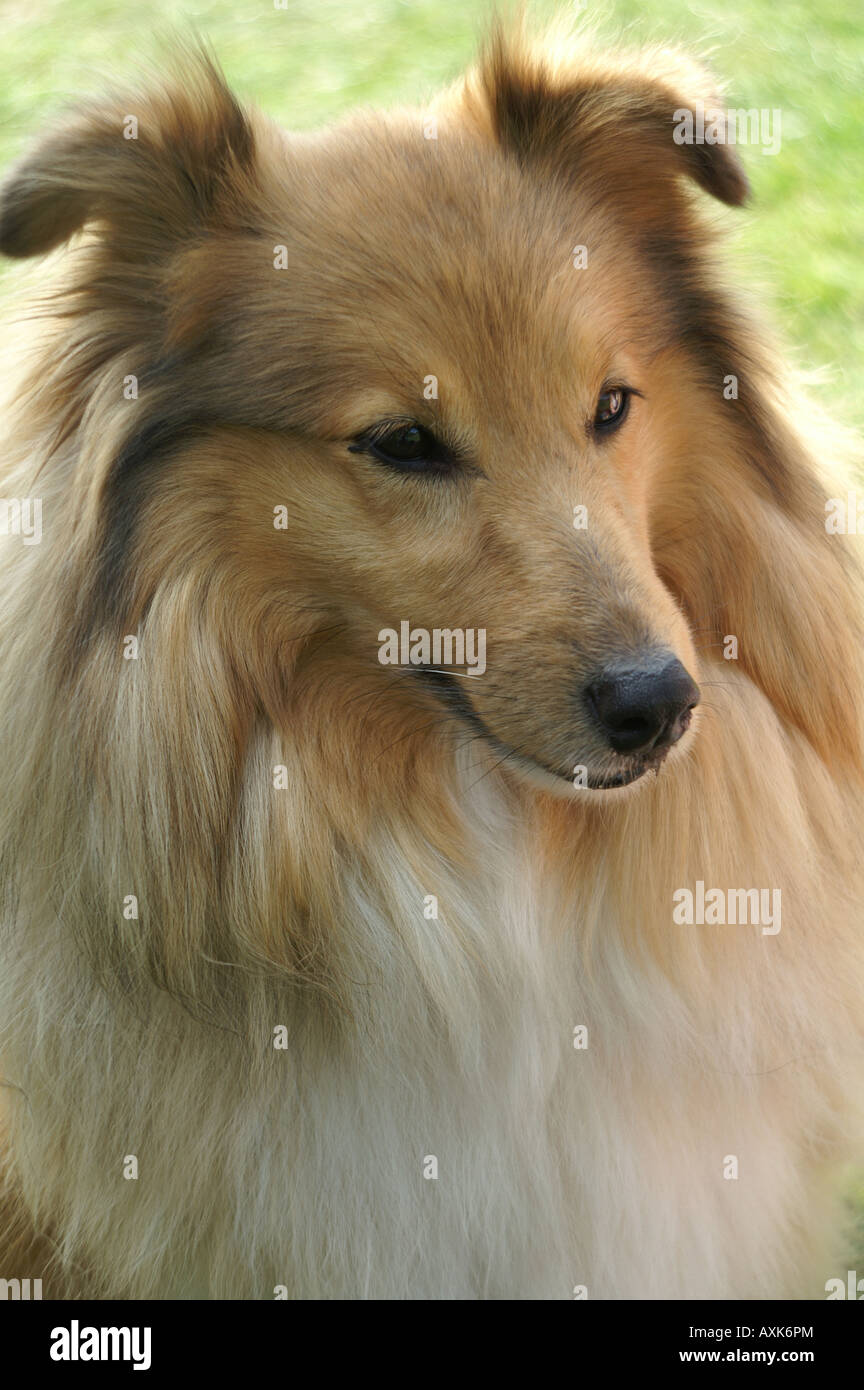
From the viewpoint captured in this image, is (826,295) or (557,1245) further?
(826,295)

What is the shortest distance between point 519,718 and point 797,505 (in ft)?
2.33

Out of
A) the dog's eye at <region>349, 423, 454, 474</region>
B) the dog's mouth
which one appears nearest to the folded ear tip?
the dog's eye at <region>349, 423, 454, 474</region>

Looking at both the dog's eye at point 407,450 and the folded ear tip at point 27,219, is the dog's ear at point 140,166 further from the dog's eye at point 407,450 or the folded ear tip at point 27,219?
the dog's eye at point 407,450

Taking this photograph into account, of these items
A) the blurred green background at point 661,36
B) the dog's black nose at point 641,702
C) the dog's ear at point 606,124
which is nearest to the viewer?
Result: the dog's black nose at point 641,702

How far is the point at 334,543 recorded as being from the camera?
88.0 inches

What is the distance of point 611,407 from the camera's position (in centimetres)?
231

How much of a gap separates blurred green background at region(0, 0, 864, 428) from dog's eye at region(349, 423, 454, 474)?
3.42 m

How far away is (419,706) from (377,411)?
0.47 meters

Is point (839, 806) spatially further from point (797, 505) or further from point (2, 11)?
point (2, 11)

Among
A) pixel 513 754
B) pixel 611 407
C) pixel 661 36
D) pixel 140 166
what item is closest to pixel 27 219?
pixel 140 166

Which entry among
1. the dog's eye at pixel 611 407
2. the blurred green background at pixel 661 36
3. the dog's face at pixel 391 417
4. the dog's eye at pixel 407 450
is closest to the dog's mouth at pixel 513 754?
the dog's face at pixel 391 417

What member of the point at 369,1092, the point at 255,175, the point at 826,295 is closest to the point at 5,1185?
the point at 369,1092

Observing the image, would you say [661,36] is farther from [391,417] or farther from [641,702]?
[641,702]

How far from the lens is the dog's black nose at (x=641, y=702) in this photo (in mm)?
2102
